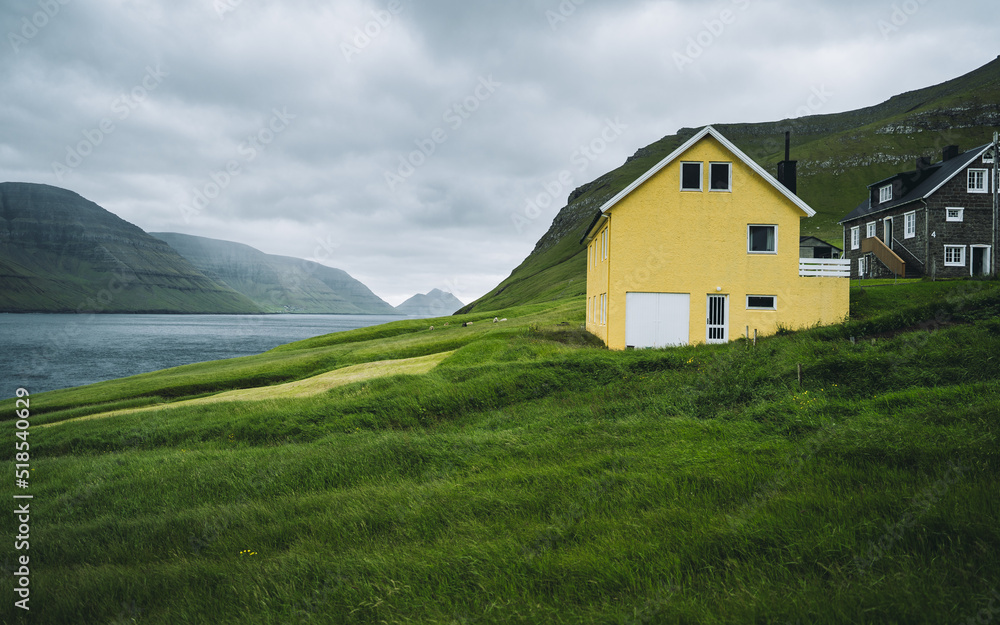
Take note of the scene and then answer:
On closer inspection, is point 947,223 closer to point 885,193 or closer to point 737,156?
point 885,193

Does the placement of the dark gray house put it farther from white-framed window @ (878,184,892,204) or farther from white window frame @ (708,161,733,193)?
white window frame @ (708,161,733,193)

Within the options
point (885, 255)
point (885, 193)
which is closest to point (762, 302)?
point (885, 255)

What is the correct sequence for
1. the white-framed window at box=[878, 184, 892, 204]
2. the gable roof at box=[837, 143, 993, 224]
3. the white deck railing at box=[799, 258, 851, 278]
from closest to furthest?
the white deck railing at box=[799, 258, 851, 278]
the gable roof at box=[837, 143, 993, 224]
the white-framed window at box=[878, 184, 892, 204]

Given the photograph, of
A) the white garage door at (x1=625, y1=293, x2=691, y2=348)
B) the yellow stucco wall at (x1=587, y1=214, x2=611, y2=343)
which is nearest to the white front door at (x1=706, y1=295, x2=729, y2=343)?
the white garage door at (x1=625, y1=293, x2=691, y2=348)

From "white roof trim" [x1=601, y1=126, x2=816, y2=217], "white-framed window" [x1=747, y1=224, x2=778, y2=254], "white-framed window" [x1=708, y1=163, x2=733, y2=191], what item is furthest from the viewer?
"white-framed window" [x1=747, y1=224, x2=778, y2=254]

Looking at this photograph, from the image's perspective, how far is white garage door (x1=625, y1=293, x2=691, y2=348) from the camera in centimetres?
2625

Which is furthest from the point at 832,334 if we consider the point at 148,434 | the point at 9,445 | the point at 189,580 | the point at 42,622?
the point at 9,445

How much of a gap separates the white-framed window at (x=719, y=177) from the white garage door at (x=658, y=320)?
5.86m

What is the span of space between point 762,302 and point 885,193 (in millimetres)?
35461

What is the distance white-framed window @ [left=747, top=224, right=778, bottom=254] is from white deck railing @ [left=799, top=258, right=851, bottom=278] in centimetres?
193

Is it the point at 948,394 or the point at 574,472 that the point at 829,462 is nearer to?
the point at 574,472

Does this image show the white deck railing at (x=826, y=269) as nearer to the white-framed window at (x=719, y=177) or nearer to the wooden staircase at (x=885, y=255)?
the white-framed window at (x=719, y=177)

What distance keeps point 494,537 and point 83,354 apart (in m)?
89.6

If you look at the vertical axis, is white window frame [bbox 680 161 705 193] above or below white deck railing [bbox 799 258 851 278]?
above
